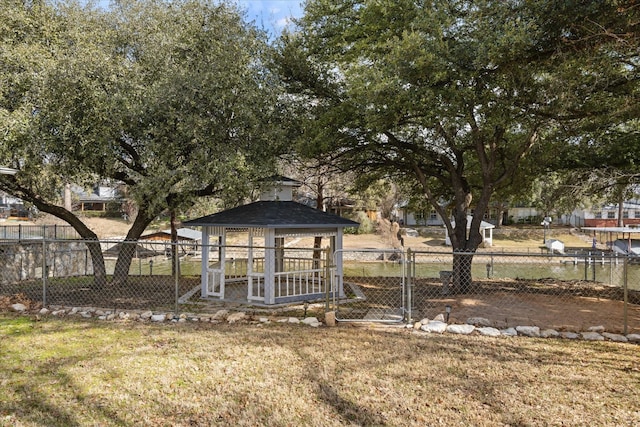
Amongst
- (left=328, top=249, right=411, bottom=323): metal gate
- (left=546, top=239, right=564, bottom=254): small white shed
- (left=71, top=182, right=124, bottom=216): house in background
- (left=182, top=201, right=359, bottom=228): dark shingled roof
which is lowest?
(left=328, top=249, right=411, bottom=323): metal gate

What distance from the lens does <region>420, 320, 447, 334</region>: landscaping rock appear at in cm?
737

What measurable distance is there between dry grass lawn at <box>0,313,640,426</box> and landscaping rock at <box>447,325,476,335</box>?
0.27 m

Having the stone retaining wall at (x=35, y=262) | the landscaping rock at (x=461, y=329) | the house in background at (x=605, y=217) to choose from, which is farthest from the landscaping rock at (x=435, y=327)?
the house in background at (x=605, y=217)

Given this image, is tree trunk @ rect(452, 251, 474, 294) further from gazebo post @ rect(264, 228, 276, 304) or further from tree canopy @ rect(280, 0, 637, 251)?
gazebo post @ rect(264, 228, 276, 304)

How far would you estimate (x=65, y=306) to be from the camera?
9078 millimetres

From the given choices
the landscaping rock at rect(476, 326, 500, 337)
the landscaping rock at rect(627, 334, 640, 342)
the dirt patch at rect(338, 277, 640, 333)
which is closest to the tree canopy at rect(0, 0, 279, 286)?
the dirt patch at rect(338, 277, 640, 333)

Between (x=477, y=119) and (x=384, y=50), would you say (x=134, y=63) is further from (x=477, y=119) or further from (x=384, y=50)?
(x=477, y=119)

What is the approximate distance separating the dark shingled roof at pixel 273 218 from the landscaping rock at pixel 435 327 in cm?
393

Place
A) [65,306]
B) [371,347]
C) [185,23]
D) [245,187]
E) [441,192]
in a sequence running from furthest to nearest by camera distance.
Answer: [441,192]
[185,23]
[245,187]
[65,306]
[371,347]

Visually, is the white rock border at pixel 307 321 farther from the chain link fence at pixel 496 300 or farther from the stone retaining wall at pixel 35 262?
the stone retaining wall at pixel 35 262

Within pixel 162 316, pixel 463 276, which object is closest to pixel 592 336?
pixel 463 276

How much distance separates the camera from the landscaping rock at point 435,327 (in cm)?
737

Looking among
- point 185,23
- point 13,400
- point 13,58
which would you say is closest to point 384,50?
point 185,23

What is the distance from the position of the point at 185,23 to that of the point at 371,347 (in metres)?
9.76
